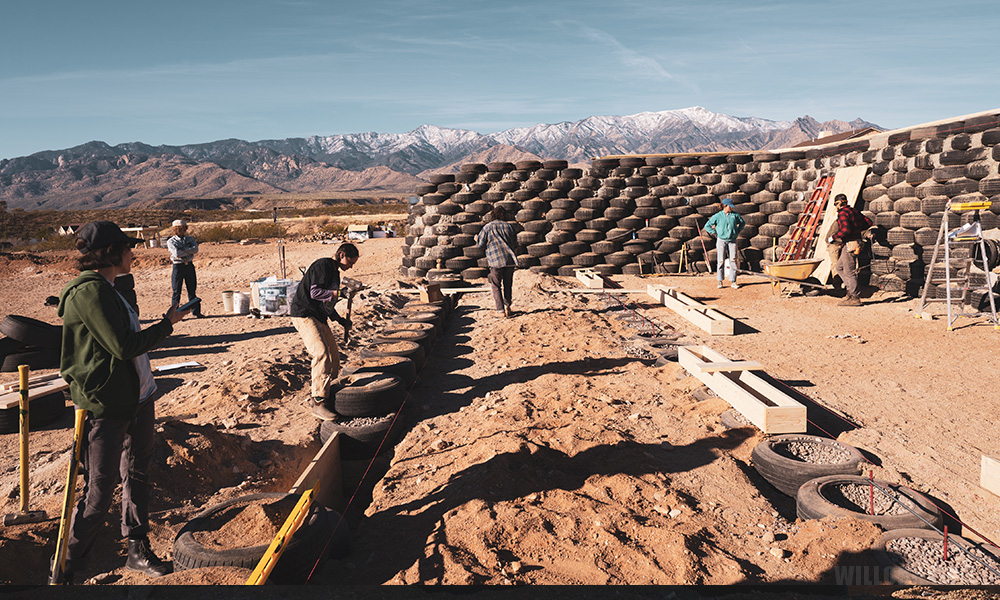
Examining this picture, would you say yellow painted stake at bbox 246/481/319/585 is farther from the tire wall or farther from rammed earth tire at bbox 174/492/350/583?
the tire wall

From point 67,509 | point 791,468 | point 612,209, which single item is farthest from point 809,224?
point 67,509

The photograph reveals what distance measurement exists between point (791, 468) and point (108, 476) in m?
3.97

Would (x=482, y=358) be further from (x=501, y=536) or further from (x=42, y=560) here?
(x=42, y=560)

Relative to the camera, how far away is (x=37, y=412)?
17.6 feet

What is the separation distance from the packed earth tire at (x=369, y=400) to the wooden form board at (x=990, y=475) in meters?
4.37

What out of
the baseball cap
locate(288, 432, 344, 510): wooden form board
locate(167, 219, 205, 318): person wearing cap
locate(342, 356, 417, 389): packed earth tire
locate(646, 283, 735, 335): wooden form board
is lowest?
locate(288, 432, 344, 510): wooden form board

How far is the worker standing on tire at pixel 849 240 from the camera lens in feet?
32.0

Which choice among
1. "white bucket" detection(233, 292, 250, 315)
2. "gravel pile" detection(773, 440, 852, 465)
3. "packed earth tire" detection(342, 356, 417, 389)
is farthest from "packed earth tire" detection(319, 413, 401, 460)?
"white bucket" detection(233, 292, 250, 315)

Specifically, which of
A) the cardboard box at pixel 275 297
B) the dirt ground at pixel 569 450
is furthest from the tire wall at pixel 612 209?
the dirt ground at pixel 569 450

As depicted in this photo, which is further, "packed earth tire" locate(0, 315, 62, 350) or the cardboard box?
the cardboard box

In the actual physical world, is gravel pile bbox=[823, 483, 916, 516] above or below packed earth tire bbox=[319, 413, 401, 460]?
above

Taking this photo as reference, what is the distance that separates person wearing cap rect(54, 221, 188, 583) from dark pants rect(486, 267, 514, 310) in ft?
21.0

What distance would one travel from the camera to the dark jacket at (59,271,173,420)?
105 inches

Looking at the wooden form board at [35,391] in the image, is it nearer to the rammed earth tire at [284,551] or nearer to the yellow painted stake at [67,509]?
the yellow painted stake at [67,509]
